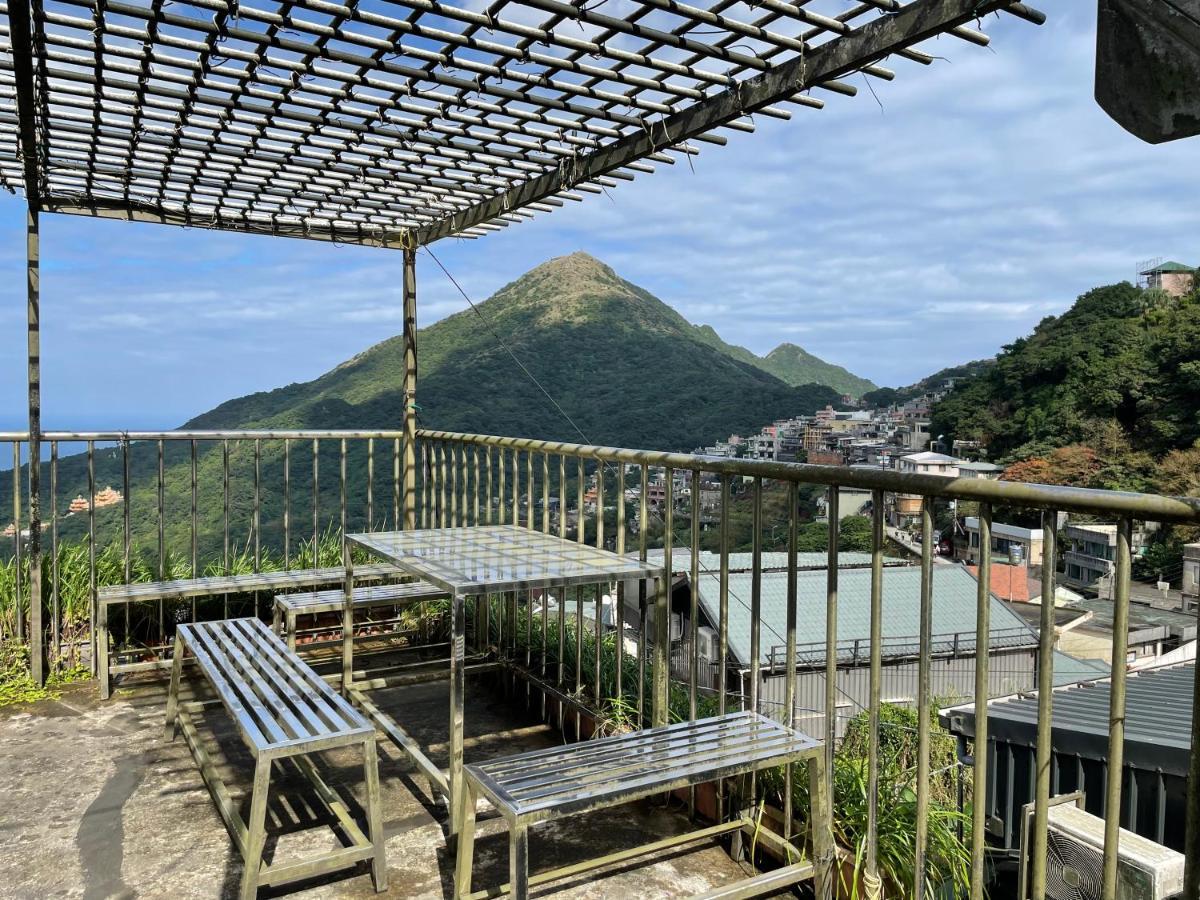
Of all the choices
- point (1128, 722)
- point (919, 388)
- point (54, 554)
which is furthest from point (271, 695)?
point (919, 388)

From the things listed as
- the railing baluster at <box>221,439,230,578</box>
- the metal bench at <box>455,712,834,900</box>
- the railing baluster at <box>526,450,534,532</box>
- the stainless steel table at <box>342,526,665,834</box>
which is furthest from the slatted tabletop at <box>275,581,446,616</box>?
the metal bench at <box>455,712,834,900</box>

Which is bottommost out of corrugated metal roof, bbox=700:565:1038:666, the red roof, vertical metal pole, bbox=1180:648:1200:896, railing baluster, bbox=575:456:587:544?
Answer: the red roof

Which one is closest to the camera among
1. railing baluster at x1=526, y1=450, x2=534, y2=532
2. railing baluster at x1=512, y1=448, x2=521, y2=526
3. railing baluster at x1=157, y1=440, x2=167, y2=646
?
railing baluster at x1=526, y1=450, x2=534, y2=532

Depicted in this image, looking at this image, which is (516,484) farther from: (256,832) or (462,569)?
(256,832)

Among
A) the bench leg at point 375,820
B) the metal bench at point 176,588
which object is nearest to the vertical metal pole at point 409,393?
the metal bench at point 176,588

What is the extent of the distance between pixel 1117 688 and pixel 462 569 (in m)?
1.83

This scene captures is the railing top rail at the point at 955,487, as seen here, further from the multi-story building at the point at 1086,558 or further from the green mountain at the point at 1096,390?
the green mountain at the point at 1096,390

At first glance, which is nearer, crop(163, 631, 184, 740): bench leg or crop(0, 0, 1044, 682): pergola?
crop(0, 0, 1044, 682): pergola

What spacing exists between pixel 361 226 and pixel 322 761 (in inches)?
129

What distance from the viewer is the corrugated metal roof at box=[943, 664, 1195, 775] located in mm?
3207

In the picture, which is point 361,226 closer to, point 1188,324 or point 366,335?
point 366,335

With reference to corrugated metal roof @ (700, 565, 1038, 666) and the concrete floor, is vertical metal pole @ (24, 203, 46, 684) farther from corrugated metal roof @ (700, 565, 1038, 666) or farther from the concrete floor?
corrugated metal roof @ (700, 565, 1038, 666)

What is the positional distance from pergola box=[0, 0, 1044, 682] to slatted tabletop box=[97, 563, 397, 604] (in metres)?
0.44

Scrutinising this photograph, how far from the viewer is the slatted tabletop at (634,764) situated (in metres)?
1.84
